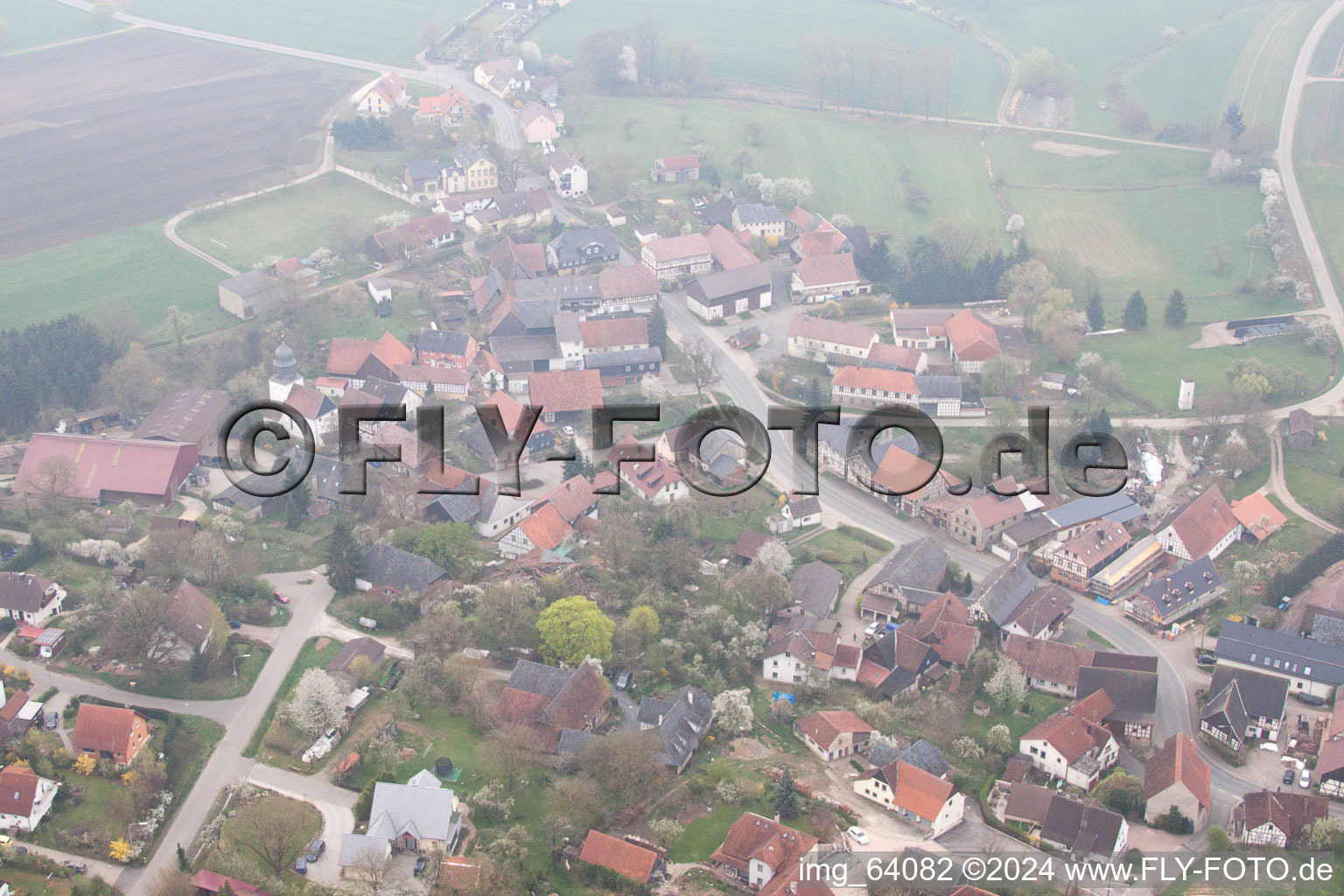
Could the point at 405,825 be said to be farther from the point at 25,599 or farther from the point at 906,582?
the point at 906,582

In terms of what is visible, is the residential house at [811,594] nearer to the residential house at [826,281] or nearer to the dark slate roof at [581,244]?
the residential house at [826,281]

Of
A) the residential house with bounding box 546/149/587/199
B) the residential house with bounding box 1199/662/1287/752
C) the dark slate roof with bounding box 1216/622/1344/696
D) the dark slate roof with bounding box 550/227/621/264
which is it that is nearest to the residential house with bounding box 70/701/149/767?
the residential house with bounding box 1199/662/1287/752

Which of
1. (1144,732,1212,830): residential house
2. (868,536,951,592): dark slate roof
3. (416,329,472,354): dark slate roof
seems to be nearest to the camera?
(1144,732,1212,830): residential house

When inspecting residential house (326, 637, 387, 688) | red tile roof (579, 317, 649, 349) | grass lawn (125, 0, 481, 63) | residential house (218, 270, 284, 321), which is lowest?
residential house (326, 637, 387, 688)

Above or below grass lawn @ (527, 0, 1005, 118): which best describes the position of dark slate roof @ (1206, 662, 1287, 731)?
below

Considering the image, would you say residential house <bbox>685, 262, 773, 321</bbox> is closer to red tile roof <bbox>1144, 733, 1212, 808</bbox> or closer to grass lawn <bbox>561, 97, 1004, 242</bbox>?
grass lawn <bbox>561, 97, 1004, 242</bbox>

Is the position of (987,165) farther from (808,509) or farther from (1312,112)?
(808,509)

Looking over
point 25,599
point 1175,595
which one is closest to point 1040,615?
point 1175,595

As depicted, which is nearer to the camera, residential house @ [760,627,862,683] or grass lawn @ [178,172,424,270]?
residential house @ [760,627,862,683]
